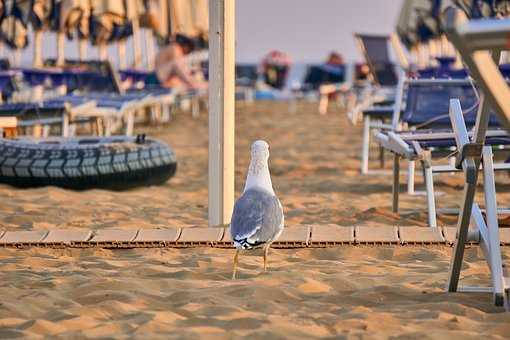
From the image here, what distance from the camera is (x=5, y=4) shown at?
15.0 metres

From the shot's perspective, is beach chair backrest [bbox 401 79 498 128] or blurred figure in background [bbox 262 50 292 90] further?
blurred figure in background [bbox 262 50 292 90]

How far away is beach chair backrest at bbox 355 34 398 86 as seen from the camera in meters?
12.3

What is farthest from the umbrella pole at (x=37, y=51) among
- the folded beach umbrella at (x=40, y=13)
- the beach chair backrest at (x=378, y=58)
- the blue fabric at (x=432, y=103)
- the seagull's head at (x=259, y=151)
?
the seagull's head at (x=259, y=151)

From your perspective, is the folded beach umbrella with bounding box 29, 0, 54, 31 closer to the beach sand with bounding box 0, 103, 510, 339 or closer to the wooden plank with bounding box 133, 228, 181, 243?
the beach sand with bounding box 0, 103, 510, 339

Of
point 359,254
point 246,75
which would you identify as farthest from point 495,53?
point 246,75

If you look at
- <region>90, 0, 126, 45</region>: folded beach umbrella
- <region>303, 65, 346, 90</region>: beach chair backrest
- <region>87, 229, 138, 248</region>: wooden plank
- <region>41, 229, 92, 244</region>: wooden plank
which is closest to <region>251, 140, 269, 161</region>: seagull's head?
<region>87, 229, 138, 248</region>: wooden plank

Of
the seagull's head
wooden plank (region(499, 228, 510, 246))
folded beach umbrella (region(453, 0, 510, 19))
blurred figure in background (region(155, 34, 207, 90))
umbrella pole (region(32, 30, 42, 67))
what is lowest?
blurred figure in background (region(155, 34, 207, 90))

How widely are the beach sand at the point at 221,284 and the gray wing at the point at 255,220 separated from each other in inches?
6.6

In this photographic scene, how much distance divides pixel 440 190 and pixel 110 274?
3.84m

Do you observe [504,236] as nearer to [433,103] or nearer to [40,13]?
[433,103]

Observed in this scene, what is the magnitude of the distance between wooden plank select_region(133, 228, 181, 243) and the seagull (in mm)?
737

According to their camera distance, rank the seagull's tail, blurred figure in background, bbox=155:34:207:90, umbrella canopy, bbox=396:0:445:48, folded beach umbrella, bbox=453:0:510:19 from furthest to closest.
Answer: umbrella canopy, bbox=396:0:445:48, blurred figure in background, bbox=155:34:207:90, folded beach umbrella, bbox=453:0:510:19, the seagull's tail

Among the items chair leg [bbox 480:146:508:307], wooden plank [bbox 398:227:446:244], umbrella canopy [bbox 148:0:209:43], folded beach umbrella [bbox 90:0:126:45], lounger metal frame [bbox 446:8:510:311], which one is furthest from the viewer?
umbrella canopy [bbox 148:0:209:43]

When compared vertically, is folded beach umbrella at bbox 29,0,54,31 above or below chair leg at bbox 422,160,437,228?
above
